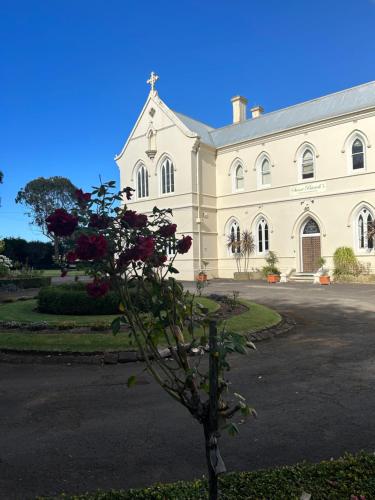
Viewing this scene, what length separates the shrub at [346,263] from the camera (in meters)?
24.2

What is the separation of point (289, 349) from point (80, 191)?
658 centimetres

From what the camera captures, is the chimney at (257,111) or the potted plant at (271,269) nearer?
the potted plant at (271,269)

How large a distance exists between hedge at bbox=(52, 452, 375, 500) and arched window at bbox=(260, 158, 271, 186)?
2696 cm

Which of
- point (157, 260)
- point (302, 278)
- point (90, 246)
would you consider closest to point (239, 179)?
point (302, 278)

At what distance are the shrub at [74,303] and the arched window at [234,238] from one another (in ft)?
61.2

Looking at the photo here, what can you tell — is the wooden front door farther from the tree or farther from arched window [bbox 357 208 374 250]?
the tree

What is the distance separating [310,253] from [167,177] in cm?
1217

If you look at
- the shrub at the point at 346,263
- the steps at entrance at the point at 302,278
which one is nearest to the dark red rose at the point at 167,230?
the shrub at the point at 346,263

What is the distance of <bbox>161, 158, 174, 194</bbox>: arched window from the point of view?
3170 centimetres

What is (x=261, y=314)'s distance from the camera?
37.5 feet

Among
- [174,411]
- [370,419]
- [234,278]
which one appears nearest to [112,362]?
[174,411]

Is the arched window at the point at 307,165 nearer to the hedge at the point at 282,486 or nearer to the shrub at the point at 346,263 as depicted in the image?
the shrub at the point at 346,263

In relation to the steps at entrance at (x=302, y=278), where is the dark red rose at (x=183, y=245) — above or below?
above

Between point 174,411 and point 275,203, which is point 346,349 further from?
point 275,203
